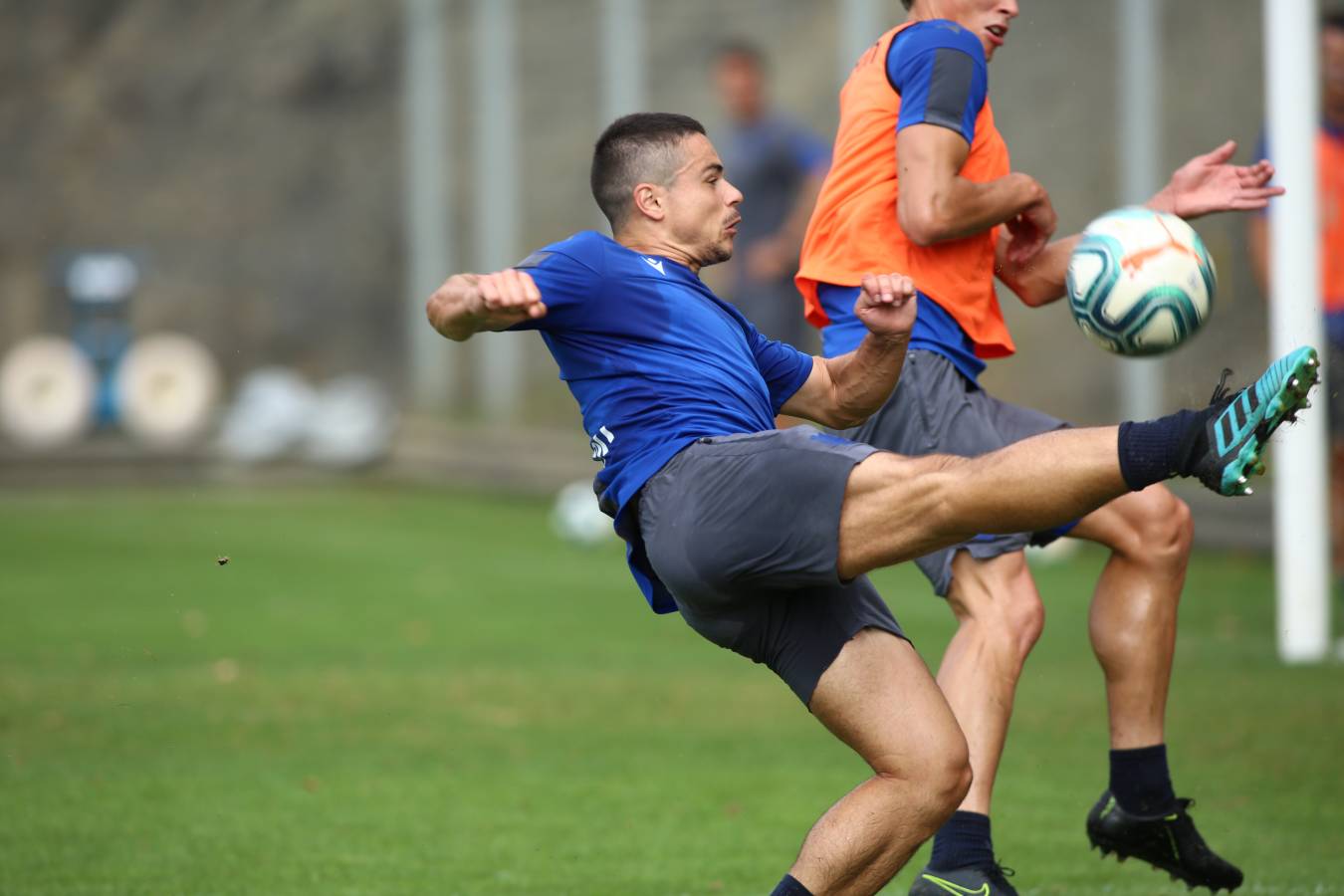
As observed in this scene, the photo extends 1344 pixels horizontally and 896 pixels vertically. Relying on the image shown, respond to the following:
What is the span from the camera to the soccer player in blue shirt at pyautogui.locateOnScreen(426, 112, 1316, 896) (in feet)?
12.5

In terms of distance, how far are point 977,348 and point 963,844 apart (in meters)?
1.35

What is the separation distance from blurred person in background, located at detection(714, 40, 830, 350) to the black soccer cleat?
7.35 meters

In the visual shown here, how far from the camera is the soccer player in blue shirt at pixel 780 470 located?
12.5 ft

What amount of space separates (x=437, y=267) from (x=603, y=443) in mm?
18938

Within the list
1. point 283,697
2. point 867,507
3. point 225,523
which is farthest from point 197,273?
point 867,507

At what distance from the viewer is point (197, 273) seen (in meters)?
31.1

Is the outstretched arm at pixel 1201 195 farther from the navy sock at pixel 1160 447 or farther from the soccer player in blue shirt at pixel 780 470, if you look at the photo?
the navy sock at pixel 1160 447

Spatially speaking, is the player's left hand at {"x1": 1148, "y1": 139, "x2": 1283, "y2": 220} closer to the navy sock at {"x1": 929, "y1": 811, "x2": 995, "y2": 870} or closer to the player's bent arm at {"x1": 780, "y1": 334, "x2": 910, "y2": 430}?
the player's bent arm at {"x1": 780, "y1": 334, "x2": 910, "y2": 430}

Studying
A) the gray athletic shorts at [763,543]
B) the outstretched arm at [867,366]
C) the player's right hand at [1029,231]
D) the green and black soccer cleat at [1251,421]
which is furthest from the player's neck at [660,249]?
the green and black soccer cleat at [1251,421]

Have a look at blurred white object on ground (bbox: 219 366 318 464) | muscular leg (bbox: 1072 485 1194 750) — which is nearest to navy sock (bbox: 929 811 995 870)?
muscular leg (bbox: 1072 485 1194 750)

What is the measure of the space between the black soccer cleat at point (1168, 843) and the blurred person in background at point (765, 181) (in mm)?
7347

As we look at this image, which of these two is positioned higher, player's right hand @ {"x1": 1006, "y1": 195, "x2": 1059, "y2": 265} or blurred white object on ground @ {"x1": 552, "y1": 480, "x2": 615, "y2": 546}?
player's right hand @ {"x1": 1006, "y1": 195, "x2": 1059, "y2": 265}

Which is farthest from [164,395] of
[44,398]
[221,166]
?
[221,166]

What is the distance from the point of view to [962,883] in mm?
4559
